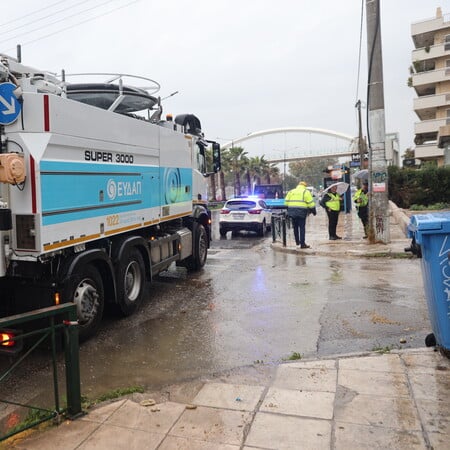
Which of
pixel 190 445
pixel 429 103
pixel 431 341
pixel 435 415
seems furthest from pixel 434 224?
pixel 429 103

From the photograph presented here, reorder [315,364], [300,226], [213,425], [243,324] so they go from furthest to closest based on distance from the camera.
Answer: [300,226], [243,324], [315,364], [213,425]

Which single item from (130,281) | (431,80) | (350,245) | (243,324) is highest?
(431,80)

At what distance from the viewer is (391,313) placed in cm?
620

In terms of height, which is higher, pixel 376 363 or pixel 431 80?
pixel 431 80

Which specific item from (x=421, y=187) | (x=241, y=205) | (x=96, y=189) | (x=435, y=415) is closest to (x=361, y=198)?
(x=241, y=205)

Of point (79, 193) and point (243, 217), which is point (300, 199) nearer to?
point (243, 217)

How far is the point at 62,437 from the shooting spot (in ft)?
10.0

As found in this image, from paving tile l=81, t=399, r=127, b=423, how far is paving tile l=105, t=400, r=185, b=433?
38mm

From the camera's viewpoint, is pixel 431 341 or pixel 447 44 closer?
pixel 431 341

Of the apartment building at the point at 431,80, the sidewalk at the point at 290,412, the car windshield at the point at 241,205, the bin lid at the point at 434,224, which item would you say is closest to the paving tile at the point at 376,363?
the sidewalk at the point at 290,412

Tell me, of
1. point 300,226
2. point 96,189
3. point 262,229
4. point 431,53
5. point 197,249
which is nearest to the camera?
point 96,189

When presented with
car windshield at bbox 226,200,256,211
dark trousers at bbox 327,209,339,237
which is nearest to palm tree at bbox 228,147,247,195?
car windshield at bbox 226,200,256,211

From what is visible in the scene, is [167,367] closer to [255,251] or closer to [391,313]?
[391,313]

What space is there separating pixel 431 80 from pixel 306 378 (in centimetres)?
5216
